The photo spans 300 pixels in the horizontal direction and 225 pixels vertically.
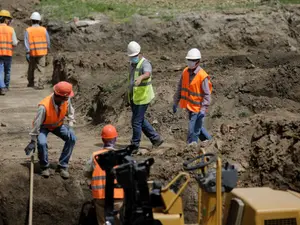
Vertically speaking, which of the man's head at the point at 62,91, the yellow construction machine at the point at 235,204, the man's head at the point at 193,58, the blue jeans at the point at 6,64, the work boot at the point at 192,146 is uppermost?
the man's head at the point at 193,58

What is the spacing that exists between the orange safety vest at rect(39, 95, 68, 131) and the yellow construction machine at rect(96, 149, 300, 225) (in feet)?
10.7

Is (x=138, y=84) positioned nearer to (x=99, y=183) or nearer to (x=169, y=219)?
(x=99, y=183)

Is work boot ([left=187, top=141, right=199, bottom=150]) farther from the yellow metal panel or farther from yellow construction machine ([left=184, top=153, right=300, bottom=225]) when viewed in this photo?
the yellow metal panel

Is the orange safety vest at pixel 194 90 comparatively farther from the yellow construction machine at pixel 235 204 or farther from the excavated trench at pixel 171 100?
the yellow construction machine at pixel 235 204

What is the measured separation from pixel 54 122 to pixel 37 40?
884cm

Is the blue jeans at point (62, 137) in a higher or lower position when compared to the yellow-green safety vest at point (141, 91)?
lower

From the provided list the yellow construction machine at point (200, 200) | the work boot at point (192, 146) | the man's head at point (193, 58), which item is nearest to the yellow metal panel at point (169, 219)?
the yellow construction machine at point (200, 200)

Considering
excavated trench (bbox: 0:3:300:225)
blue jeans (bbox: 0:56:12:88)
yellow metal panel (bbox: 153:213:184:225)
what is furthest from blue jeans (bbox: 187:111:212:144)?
blue jeans (bbox: 0:56:12:88)

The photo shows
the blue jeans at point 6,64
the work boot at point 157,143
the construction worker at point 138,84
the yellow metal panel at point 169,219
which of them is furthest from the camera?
the blue jeans at point 6,64

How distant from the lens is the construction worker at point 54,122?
10383 millimetres

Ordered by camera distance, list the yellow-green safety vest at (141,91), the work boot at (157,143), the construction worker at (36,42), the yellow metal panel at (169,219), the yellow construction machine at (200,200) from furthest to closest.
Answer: the construction worker at (36,42) → the work boot at (157,143) → the yellow-green safety vest at (141,91) → the yellow metal panel at (169,219) → the yellow construction machine at (200,200)

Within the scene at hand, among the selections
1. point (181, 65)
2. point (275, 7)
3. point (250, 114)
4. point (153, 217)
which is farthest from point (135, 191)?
point (275, 7)

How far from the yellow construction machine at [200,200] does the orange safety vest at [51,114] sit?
327 centimetres

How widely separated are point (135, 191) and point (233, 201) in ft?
4.35
